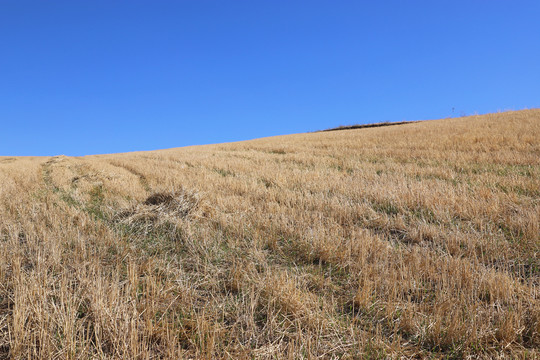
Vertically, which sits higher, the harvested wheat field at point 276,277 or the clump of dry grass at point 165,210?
the clump of dry grass at point 165,210

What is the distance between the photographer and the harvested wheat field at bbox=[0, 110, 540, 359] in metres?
2.22

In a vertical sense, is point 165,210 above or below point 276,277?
above

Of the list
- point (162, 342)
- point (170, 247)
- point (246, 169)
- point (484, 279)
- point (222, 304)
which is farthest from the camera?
point (246, 169)

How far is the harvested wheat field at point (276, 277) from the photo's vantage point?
2.22 m

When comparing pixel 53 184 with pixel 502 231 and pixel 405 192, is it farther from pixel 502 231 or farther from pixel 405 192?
pixel 502 231

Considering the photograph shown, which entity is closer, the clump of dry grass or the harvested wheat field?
the harvested wheat field

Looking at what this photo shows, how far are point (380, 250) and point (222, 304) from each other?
2.23 meters

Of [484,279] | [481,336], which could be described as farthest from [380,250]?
[481,336]

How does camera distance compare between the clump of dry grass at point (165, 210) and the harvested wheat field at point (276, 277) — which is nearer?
the harvested wheat field at point (276, 277)

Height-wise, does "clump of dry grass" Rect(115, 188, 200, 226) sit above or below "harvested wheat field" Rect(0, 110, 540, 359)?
above

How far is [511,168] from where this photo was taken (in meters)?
9.89

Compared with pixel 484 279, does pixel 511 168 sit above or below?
above

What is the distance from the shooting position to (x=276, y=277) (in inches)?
116

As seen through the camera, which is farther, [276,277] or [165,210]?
[165,210]
